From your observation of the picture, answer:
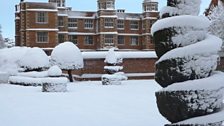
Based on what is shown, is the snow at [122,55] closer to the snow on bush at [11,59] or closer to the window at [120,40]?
the snow on bush at [11,59]

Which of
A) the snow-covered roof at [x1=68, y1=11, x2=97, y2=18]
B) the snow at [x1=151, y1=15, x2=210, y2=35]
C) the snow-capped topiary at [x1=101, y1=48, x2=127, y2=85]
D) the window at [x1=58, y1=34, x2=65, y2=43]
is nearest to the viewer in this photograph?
the snow at [x1=151, y1=15, x2=210, y2=35]

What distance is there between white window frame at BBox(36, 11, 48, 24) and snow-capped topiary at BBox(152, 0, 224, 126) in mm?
38970

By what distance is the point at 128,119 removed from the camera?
8.52m

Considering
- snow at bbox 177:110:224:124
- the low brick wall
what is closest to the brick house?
the low brick wall

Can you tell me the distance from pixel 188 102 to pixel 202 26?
121cm

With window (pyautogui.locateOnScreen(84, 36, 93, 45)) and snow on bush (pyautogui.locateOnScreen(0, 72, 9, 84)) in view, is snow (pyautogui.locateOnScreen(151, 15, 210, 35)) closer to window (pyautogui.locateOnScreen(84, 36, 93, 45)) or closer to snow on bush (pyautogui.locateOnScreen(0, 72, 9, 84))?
snow on bush (pyautogui.locateOnScreen(0, 72, 9, 84))

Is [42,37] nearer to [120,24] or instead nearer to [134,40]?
[120,24]

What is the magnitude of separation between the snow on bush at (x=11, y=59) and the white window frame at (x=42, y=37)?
17468 millimetres

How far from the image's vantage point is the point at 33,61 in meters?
23.9

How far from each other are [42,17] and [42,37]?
2423 millimetres

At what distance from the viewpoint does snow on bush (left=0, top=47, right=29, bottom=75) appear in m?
24.4

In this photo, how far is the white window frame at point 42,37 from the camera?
4325cm

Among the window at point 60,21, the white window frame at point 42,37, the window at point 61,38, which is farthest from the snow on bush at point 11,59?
the window at point 61,38

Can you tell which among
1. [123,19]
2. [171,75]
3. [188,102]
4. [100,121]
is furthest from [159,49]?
[123,19]
